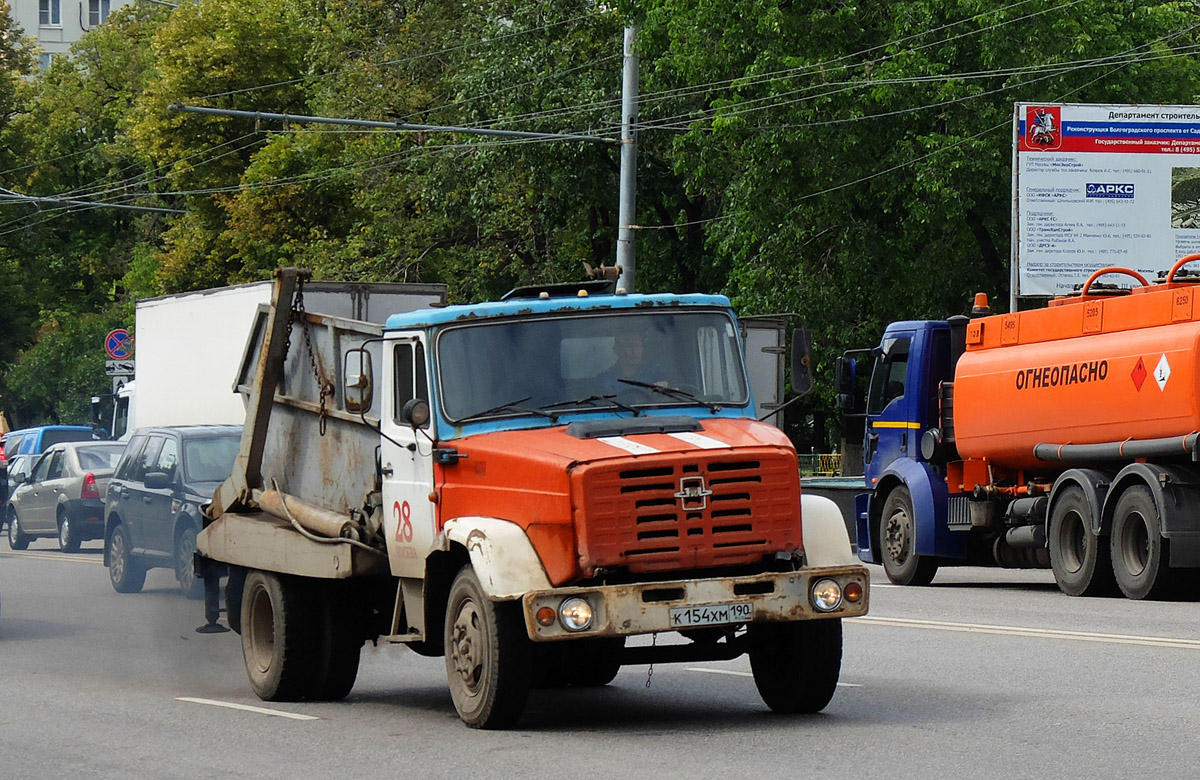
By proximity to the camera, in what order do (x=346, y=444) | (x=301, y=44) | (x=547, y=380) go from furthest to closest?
(x=301, y=44), (x=346, y=444), (x=547, y=380)

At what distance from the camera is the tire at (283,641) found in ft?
37.4

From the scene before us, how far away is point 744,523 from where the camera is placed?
9422 mm

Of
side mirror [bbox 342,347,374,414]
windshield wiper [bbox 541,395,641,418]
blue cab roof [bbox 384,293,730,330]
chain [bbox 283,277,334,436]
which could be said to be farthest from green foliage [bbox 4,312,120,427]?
windshield wiper [bbox 541,395,641,418]

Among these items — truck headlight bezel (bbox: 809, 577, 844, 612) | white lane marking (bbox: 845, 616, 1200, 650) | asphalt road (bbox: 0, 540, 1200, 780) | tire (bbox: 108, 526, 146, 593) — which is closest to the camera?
asphalt road (bbox: 0, 540, 1200, 780)

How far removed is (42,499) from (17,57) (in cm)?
4390

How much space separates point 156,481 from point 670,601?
12.1 m

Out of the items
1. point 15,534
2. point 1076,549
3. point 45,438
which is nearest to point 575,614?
point 1076,549

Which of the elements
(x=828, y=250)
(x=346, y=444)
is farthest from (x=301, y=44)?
(x=346, y=444)

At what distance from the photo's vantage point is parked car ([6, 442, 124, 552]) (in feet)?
91.8

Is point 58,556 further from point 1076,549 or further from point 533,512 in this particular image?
point 533,512

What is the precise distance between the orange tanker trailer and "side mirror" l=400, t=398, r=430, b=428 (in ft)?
30.6

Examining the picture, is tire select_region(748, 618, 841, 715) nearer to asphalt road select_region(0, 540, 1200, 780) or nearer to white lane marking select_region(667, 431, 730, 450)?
asphalt road select_region(0, 540, 1200, 780)

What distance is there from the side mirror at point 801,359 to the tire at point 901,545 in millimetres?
10963

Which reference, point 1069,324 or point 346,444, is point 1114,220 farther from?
point 346,444
